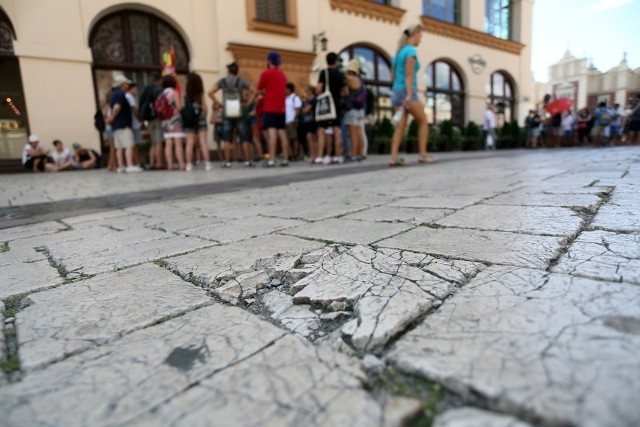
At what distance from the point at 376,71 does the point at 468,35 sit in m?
4.83

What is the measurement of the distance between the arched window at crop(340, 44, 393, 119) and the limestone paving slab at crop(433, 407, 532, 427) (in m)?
11.8

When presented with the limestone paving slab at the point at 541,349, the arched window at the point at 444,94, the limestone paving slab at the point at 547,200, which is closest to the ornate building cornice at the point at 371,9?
the arched window at the point at 444,94

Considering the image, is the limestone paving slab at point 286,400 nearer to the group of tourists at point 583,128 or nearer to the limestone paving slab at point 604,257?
the limestone paving slab at point 604,257

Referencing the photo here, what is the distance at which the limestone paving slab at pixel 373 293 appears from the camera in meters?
0.83

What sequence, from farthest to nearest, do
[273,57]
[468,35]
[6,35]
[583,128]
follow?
[468,35] → [583,128] → [6,35] → [273,57]

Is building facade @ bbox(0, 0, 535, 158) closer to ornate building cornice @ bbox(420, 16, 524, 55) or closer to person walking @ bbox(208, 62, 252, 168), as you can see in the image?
ornate building cornice @ bbox(420, 16, 524, 55)

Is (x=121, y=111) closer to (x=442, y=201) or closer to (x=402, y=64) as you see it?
(x=402, y=64)

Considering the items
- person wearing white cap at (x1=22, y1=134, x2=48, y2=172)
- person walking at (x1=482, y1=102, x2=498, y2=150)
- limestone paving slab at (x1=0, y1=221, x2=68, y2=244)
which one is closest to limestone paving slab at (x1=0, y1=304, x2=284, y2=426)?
limestone paving slab at (x1=0, y1=221, x2=68, y2=244)

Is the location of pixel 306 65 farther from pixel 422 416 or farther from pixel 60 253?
pixel 422 416

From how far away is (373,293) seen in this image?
3.33ft

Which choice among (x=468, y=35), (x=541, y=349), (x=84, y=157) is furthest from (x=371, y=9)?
(x=541, y=349)

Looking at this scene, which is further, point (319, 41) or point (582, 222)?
point (319, 41)

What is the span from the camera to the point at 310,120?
745 cm

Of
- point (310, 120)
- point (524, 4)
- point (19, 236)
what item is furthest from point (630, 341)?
point (524, 4)
